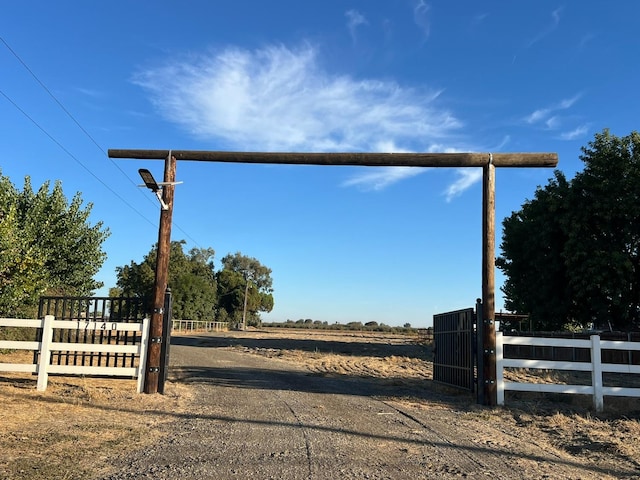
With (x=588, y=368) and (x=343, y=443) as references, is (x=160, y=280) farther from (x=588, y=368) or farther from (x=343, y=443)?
(x=588, y=368)

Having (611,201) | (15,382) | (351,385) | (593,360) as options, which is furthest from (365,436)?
(611,201)

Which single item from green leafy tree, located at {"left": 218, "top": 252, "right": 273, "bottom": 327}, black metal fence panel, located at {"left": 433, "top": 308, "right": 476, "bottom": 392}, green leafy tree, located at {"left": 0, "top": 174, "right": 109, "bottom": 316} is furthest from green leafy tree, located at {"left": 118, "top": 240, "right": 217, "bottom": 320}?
black metal fence panel, located at {"left": 433, "top": 308, "right": 476, "bottom": 392}

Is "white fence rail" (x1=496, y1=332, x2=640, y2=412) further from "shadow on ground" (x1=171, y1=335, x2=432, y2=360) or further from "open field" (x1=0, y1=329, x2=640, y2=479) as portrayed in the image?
"shadow on ground" (x1=171, y1=335, x2=432, y2=360)

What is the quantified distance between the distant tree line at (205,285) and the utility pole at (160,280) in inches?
986

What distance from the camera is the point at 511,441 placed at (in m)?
7.51

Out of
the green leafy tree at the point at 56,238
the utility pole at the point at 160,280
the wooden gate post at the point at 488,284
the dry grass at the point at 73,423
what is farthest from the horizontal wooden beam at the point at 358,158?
the green leafy tree at the point at 56,238

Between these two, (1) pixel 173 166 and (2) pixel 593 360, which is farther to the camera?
(1) pixel 173 166

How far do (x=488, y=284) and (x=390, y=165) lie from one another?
3.35 meters

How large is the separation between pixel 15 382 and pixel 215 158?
685cm

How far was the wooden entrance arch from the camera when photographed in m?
11.1

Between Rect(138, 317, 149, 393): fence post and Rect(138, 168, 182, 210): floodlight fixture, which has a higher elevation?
Rect(138, 168, 182, 210): floodlight fixture

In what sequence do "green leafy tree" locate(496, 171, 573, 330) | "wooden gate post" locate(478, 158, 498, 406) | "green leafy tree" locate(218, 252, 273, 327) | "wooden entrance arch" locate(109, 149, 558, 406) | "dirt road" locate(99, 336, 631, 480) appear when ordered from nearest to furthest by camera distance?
"dirt road" locate(99, 336, 631, 480)
"wooden gate post" locate(478, 158, 498, 406)
"wooden entrance arch" locate(109, 149, 558, 406)
"green leafy tree" locate(496, 171, 573, 330)
"green leafy tree" locate(218, 252, 273, 327)

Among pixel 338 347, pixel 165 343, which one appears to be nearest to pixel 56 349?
pixel 165 343

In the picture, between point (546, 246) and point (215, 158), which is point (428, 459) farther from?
point (546, 246)
